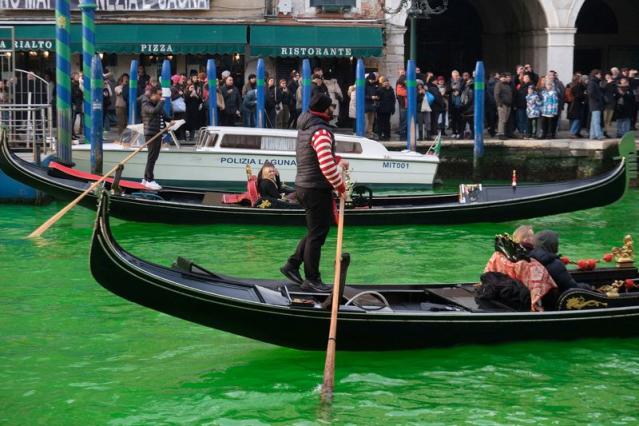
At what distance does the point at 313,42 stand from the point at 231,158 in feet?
15.9

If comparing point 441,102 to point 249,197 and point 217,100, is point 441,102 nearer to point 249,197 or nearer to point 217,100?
point 217,100

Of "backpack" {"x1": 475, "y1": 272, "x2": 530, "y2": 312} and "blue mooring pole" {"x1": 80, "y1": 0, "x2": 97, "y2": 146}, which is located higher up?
"blue mooring pole" {"x1": 80, "y1": 0, "x2": 97, "y2": 146}

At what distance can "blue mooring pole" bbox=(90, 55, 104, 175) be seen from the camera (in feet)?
52.0

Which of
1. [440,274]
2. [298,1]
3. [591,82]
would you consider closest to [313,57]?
[298,1]

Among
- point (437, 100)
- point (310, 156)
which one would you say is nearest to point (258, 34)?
point (437, 100)

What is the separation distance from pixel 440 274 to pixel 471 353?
3.01 m

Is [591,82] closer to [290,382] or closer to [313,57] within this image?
[313,57]

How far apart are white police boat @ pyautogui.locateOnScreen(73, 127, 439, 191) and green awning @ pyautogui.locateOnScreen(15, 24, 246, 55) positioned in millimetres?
4185

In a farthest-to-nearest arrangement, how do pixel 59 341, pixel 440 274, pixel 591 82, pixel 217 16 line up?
1. pixel 217 16
2. pixel 591 82
3. pixel 440 274
4. pixel 59 341

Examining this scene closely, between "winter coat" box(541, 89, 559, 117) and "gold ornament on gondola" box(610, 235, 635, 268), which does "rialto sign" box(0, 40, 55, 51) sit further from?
"gold ornament on gondola" box(610, 235, 635, 268)

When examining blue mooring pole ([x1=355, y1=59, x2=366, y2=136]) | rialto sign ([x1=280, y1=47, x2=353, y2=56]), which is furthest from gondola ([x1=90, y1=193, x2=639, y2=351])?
rialto sign ([x1=280, y1=47, x2=353, y2=56])

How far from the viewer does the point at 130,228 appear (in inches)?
531

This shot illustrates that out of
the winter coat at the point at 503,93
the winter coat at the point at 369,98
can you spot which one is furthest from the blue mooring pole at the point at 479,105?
the winter coat at the point at 369,98

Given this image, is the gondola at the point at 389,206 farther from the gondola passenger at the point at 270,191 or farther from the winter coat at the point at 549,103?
the winter coat at the point at 549,103
